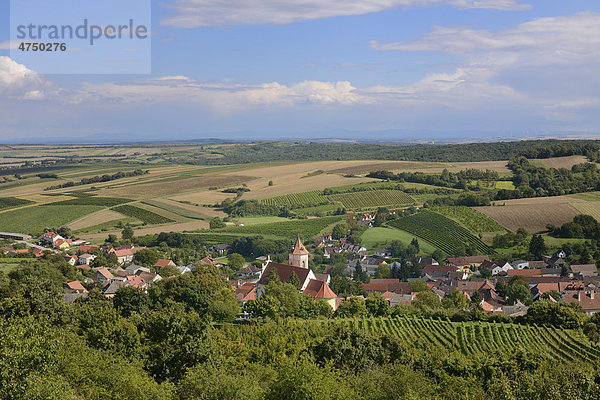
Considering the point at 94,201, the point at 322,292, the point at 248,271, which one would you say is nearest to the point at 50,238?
the point at 94,201

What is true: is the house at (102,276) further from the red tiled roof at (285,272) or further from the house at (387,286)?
the house at (387,286)

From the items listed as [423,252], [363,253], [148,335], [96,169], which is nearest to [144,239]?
[363,253]

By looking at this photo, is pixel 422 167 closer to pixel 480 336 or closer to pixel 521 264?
pixel 521 264

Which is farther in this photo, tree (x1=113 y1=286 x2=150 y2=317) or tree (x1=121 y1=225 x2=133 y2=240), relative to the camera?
tree (x1=121 y1=225 x2=133 y2=240)

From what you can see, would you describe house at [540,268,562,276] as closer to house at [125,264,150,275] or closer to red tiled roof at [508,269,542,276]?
red tiled roof at [508,269,542,276]

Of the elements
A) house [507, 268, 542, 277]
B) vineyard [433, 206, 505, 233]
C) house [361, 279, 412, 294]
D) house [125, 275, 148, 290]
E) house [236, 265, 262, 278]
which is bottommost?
house [236, 265, 262, 278]

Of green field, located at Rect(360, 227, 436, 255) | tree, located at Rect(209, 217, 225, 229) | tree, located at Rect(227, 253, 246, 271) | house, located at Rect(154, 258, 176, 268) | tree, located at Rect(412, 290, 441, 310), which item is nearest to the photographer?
tree, located at Rect(412, 290, 441, 310)

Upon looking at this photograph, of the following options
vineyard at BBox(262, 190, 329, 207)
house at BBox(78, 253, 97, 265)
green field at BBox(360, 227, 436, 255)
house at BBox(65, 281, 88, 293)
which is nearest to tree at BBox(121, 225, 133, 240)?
house at BBox(78, 253, 97, 265)

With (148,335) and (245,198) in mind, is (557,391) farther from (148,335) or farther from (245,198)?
(245,198)
